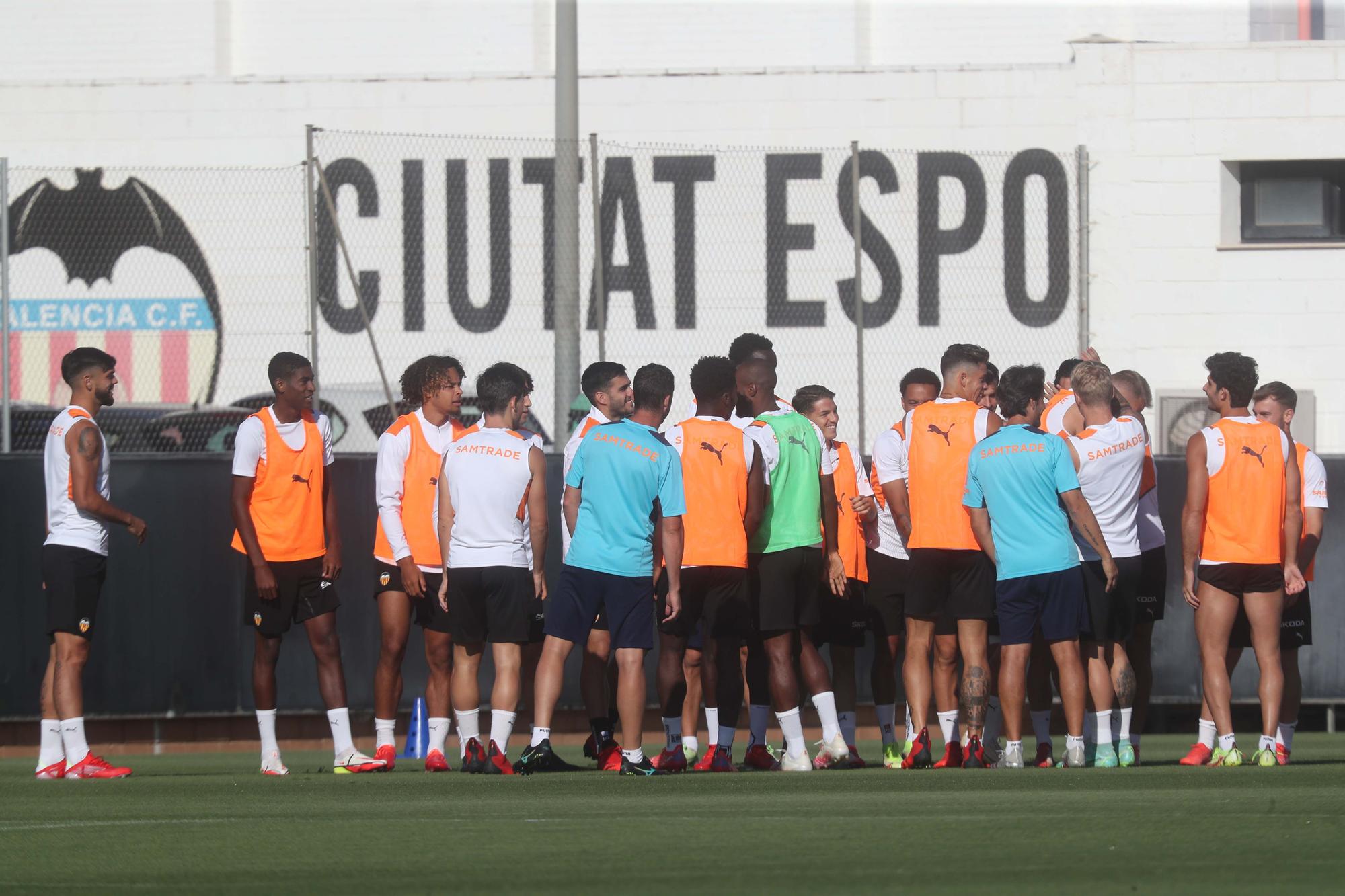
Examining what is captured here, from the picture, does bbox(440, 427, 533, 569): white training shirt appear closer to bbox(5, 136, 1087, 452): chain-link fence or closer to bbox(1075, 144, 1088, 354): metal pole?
bbox(1075, 144, 1088, 354): metal pole

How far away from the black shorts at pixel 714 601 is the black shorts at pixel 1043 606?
1.24 m

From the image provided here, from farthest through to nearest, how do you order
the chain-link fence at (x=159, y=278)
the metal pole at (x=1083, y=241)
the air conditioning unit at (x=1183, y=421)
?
1. the air conditioning unit at (x=1183, y=421)
2. the chain-link fence at (x=159, y=278)
3. the metal pole at (x=1083, y=241)

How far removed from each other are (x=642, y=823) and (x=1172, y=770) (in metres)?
3.42

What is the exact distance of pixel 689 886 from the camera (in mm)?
4910

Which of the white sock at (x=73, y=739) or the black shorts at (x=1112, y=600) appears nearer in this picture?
the white sock at (x=73, y=739)

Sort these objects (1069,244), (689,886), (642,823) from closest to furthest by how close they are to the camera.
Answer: (689,886) → (642,823) → (1069,244)

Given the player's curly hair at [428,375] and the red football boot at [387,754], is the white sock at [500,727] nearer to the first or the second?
the red football boot at [387,754]

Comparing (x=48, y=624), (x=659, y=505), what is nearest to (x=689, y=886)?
(x=659, y=505)

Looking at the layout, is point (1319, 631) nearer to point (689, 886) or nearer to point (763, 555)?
point (763, 555)

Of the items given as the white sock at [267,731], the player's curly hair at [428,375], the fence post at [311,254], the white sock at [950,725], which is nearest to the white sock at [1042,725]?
the white sock at [950,725]

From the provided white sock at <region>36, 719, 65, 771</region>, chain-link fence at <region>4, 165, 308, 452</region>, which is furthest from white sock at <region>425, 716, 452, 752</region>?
chain-link fence at <region>4, 165, 308, 452</region>

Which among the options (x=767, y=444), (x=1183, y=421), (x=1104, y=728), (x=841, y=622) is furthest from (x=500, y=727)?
(x=1183, y=421)

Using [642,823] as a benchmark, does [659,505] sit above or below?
above

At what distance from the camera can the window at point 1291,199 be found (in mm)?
20406
